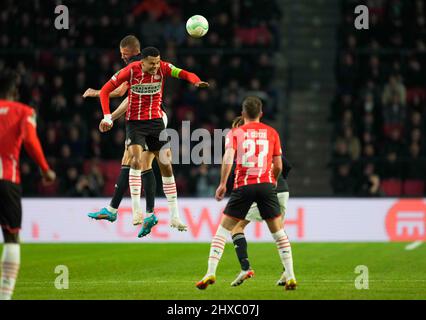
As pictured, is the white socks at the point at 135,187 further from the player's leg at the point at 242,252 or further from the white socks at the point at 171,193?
the player's leg at the point at 242,252

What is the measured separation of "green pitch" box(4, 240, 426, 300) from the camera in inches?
468

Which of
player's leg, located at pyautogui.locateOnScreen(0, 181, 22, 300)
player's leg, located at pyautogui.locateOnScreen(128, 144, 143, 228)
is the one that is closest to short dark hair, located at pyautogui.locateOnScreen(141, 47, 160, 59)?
player's leg, located at pyautogui.locateOnScreen(128, 144, 143, 228)

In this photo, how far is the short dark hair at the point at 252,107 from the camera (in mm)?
11281

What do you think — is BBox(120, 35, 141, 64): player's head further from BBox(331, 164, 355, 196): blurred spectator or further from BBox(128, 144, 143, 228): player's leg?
BBox(331, 164, 355, 196): blurred spectator

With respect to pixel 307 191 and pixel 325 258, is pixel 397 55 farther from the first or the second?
pixel 325 258

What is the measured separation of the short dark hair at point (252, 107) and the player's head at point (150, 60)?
77.5 inches

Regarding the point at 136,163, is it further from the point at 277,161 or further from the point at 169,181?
the point at 277,161

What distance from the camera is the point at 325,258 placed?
17.6 meters

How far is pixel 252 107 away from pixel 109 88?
239 centimetres

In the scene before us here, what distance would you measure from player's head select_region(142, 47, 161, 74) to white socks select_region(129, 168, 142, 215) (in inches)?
61.0

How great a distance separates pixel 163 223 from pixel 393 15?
8.83m

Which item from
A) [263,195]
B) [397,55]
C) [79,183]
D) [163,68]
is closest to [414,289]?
[263,195]

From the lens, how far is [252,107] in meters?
11.3

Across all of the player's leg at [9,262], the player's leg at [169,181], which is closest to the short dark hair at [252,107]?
the player's leg at [169,181]
